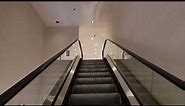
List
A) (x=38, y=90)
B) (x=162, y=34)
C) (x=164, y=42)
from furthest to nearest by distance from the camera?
1. (x=162, y=34)
2. (x=164, y=42)
3. (x=38, y=90)

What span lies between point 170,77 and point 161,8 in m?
2.10

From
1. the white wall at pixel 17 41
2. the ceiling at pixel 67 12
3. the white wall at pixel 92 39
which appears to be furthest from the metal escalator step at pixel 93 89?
the white wall at pixel 92 39

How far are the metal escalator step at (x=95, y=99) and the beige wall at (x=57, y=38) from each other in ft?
33.7

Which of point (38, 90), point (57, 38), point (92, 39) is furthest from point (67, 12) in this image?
point (92, 39)

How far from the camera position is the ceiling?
1167 centimetres

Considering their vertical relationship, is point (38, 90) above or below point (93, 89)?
above

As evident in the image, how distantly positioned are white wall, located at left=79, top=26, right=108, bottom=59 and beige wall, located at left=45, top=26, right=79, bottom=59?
2763 millimetres

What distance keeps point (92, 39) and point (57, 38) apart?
26.3 ft

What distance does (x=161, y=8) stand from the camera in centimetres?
449

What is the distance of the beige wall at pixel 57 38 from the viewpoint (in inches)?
571

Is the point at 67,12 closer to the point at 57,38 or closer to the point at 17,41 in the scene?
the point at 57,38

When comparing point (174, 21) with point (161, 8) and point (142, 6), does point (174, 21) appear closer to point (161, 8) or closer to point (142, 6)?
point (161, 8)

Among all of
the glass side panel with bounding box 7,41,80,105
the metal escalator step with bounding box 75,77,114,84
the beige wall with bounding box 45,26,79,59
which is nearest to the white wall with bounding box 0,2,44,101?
the beige wall with bounding box 45,26,79,59

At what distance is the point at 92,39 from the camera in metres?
22.4
